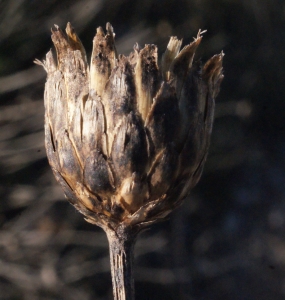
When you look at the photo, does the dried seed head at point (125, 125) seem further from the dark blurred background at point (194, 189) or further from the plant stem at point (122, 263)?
the dark blurred background at point (194, 189)

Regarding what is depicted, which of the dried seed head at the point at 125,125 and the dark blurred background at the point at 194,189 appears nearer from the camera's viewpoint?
the dried seed head at the point at 125,125

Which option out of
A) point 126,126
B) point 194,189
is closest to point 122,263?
point 126,126

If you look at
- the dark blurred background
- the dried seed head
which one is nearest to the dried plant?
the dried seed head

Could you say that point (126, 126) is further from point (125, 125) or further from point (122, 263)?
point (122, 263)

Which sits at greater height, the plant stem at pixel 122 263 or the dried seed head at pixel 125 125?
the dried seed head at pixel 125 125

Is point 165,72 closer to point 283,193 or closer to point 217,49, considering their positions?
point 217,49

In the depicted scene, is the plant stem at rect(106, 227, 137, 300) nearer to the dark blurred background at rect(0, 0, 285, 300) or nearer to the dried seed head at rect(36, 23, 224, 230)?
the dried seed head at rect(36, 23, 224, 230)

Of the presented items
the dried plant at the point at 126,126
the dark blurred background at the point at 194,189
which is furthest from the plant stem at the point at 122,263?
the dark blurred background at the point at 194,189
